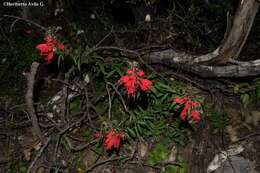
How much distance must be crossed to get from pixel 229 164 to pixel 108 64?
1.92 meters

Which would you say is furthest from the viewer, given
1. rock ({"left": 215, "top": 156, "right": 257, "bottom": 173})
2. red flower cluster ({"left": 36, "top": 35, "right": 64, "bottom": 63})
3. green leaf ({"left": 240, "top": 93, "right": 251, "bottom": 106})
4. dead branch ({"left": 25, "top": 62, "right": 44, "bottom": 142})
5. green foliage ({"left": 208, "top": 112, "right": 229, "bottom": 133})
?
green leaf ({"left": 240, "top": 93, "right": 251, "bottom": 106})

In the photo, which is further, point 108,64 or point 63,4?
point 63,4

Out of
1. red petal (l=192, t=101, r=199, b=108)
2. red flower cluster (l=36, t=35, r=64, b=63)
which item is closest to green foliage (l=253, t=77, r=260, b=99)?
red petal (l=192, t=101, r=199, b=108)

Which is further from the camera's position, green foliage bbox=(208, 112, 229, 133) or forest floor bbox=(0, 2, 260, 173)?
green foliage bbox=(208, 112, 229, 133)

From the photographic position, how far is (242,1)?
2945 mm

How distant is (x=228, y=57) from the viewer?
3422mm

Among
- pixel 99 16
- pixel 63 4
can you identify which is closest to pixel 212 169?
pixel 99 16

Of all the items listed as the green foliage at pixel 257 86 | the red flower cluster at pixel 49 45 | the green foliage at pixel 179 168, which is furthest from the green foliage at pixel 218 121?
the red flower cluster at pixel 49 45

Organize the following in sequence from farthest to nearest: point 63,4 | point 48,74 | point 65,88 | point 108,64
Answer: point 63,4 → point 48,74 → point 65,88 → point 108,64

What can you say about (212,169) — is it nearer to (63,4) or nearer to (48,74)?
(48,74)

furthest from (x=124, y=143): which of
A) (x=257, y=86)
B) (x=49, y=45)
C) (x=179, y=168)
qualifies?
(x=257, y=86)

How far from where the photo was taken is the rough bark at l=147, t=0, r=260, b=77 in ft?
9.86

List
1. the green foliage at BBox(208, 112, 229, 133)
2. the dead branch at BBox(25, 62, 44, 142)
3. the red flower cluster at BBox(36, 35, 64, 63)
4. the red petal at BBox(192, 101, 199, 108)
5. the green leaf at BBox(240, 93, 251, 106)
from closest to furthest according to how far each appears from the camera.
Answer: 1. the red petal at BBox(192, 101, 199, 108)
2. the red flower cluster at BBox(36, 35, 64, 63)
3. the dead branch at BBox(25, 62, 44, 142)
4. the green foliage at BBox(208, 112, 229, 133)
5. the green leaf at BBox(240, 93, 251, 106)

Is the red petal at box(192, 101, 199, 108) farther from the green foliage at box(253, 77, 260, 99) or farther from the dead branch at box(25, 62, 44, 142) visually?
the dead branch at box(25, 62, 44, 142)
